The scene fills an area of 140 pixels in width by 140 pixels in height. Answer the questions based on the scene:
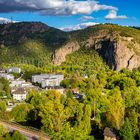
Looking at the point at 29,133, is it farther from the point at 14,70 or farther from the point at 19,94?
the point at 14,70

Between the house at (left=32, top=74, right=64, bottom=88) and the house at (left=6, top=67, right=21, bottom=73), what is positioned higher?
the house at (left=6, top=67, right=21, bottom=73)

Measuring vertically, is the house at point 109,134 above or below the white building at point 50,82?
below

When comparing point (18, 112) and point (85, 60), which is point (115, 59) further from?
point (18, 112)

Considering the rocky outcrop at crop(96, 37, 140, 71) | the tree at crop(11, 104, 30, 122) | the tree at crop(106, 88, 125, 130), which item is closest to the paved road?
the tree at crop(11, 104, 30, 122)

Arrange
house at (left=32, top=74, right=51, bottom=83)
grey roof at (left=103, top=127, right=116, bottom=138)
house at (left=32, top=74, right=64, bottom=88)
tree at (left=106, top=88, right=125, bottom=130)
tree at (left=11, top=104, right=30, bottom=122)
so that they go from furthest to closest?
house at (left=32, top=74, right=51, bottom=83), house at (left=32, top=74, right=64, bottom=88), tree at (left=11, top=104, right=30, bottom=122), tree at (left=106, top=88, right=125, bottom=130), grey roof at (left=103, top=127, right=116, bottom=138)

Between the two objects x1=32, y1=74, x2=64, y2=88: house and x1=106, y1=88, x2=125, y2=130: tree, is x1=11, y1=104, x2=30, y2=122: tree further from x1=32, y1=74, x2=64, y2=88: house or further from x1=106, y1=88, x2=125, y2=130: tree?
x1=32, y1=74, x2=64, y2=88: house

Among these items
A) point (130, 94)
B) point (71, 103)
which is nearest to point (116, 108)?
point (71, 103)

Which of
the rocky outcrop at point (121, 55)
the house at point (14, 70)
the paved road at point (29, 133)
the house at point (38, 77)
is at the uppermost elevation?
the rocky outcrop at point (121, 55)

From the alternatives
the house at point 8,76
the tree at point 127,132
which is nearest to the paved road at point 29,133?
the tree at point 127,132

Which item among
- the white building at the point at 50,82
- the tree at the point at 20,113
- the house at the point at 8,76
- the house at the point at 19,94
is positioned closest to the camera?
the tree at the point at 20,113

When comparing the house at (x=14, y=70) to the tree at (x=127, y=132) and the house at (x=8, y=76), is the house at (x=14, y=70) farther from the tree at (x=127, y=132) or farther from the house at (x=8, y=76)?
the tree at (x=127, y=132)

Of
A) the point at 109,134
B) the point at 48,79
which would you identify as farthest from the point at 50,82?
the point at 109,134
